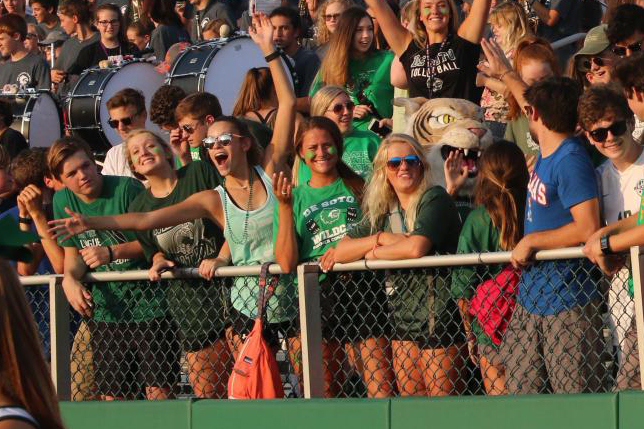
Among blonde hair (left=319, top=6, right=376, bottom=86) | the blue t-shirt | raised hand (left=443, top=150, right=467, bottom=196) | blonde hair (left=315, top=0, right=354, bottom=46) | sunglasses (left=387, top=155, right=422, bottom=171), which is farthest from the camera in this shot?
blonde hair (left=315, top=0, right=354, bottom=46)

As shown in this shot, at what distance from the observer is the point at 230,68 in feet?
38.2

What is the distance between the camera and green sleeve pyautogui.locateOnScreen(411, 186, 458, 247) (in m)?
6.34

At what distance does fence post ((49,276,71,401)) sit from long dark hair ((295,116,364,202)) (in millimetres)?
1542

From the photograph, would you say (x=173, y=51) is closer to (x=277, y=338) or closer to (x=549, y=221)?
(x=277, y=338)

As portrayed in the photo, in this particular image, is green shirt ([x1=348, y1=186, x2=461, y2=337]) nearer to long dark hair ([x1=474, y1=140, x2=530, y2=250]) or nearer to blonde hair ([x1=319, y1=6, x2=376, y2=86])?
long dark hair ([x1=474, y1=140, x2=530, y2=250])

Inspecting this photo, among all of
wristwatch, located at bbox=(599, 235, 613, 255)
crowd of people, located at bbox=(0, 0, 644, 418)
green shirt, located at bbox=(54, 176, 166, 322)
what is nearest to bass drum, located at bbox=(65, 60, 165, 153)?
crowd of people, located at bbox=(0, 0, 644, 418)

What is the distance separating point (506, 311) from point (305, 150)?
154cm

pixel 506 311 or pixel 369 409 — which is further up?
pixel 506 311

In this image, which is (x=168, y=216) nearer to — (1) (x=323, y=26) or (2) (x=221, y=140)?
(2) (x=221, y=140)

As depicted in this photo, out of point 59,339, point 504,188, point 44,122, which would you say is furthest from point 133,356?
point 44,122

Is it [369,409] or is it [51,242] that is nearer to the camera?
[369,409]

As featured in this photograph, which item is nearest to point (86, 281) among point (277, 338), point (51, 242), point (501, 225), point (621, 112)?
point (51, 242)

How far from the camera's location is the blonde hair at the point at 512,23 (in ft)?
27.5

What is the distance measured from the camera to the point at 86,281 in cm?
723
